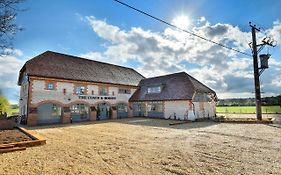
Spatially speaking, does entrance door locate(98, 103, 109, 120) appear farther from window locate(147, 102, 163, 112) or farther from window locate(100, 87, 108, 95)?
window locate(147, 102, 163, 112)

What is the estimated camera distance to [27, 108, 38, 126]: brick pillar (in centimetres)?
1830

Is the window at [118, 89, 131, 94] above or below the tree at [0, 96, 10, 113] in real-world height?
above

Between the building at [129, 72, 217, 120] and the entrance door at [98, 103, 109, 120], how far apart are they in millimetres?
4629

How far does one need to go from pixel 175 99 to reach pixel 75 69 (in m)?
13.2

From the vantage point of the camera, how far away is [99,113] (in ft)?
80.3

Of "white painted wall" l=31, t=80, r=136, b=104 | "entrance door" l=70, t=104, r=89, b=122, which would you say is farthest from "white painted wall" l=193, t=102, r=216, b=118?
"entrance door" l=70, t=104, r=89, b=122

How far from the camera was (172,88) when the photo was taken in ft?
82.5

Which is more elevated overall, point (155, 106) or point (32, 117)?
point (155, 106)

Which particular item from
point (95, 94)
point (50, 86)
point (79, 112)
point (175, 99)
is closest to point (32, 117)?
point (50, 86)

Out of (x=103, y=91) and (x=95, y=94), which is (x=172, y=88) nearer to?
(x=103, y=91)

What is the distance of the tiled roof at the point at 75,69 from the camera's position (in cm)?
2041

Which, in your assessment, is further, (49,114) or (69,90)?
(69,90)

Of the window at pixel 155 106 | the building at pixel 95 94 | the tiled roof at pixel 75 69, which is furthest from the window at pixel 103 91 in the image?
the window at pixel 155 106

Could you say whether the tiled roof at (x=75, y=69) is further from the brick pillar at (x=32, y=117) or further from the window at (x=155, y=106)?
the window at (x=155, y=106)
